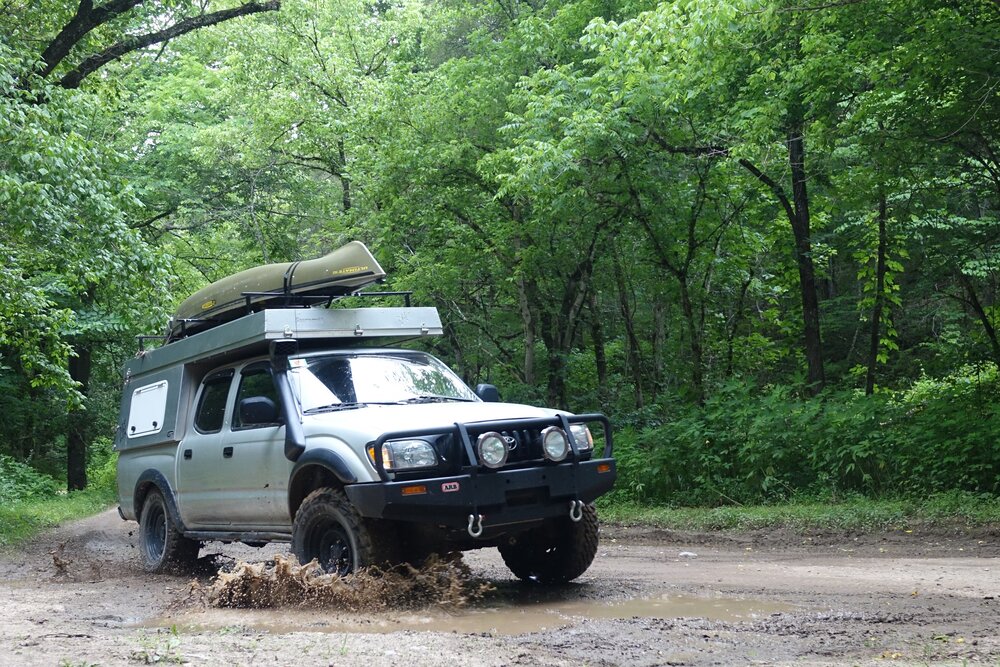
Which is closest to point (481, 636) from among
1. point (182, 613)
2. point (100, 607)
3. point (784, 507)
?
point (182, 613)

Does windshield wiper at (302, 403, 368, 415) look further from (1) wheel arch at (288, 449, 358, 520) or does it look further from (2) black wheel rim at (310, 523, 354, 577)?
(2) black wheel rim at (310, 523, 354, 577)

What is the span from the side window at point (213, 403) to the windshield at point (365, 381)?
1.20 meters

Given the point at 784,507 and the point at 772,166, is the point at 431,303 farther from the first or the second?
the point at 784,507

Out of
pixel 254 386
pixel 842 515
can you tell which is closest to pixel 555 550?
pixel 254 386

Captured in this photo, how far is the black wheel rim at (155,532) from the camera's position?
9.88m

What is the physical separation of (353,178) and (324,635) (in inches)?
655

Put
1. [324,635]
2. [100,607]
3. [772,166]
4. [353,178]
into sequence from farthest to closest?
[353,178] → [772,166] → [100,607] → [324,635]

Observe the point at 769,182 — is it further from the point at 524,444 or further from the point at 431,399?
the point at 524,444

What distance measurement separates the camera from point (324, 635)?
5.64 m

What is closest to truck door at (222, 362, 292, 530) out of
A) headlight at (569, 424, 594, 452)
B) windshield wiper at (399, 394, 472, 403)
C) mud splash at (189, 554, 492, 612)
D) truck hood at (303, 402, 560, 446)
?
truck hood at (303, 402, 560, 446)

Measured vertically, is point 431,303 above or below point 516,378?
above

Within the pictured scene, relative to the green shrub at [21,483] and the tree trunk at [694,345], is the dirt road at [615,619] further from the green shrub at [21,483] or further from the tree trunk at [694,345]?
the green shrub at [21,483]

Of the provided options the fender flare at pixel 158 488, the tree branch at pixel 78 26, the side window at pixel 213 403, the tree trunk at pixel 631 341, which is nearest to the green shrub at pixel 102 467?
the tree branch at pixel 78 26

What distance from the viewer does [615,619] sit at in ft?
20.1
